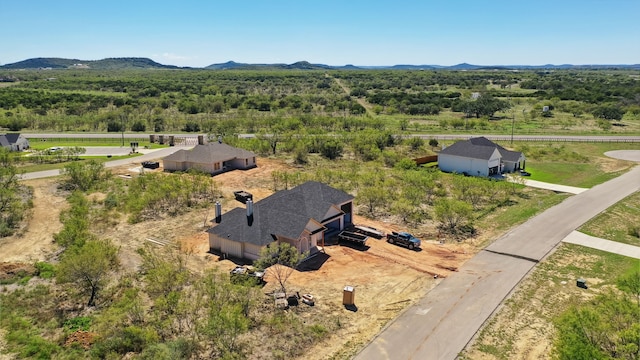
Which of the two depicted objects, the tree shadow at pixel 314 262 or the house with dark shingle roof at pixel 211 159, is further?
the house with dark shingle roof at pixel 211 159

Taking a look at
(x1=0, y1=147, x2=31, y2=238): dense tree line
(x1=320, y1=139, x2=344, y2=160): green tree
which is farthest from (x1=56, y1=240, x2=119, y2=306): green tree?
(x1=320, y1=139, x2=344, y2=160): green tree

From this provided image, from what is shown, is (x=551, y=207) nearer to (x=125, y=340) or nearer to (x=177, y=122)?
(x=125, y=340)

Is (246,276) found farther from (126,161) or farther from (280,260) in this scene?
(126,161)

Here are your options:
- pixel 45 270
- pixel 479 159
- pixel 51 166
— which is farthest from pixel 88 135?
pixel 479 159

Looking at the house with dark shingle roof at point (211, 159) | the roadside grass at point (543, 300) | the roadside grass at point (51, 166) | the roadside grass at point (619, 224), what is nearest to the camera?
the roadside grass at point (543, 300)

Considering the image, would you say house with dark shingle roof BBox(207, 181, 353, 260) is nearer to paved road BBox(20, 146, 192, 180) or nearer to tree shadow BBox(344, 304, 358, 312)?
tree shadow BBox(344, 304, 358, 312)

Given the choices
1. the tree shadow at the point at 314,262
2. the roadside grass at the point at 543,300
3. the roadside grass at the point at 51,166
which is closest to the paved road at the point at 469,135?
the roadside grass at the point at 51,166

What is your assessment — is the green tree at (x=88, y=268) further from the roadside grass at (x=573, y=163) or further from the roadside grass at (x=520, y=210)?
the roadside grass at (x=573, y=163)
